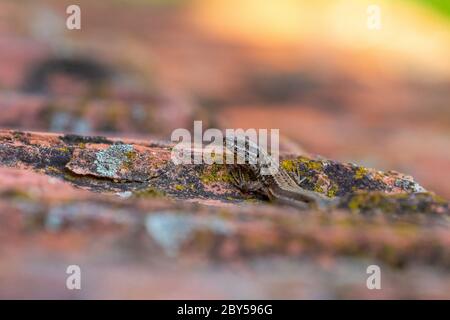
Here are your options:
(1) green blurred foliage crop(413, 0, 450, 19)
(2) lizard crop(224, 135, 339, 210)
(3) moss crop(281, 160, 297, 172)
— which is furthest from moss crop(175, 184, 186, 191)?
(1) green blurred foliage crop(413, 0, 450, 19)

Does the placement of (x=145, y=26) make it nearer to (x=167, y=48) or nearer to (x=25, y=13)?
(x=167, y=48)

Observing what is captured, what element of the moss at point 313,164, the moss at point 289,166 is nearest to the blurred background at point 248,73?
the moss at point 289,166

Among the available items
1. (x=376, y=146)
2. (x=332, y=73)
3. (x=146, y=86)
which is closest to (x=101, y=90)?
(x=146, y=86)

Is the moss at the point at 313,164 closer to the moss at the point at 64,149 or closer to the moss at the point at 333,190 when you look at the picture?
the moss at the point at 333,190

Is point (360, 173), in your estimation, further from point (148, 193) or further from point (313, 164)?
point (148, 193)

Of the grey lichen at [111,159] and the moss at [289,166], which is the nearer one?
the grey lichen at [111,159]

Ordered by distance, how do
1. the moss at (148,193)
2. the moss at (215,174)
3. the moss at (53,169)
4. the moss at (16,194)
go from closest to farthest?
the moss at (16,194) < the moss at (148,193) < the moss at (53,169) < the moss at (215,174)

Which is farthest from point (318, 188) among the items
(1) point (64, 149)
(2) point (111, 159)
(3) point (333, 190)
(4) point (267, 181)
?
(1) point (64, 149)
